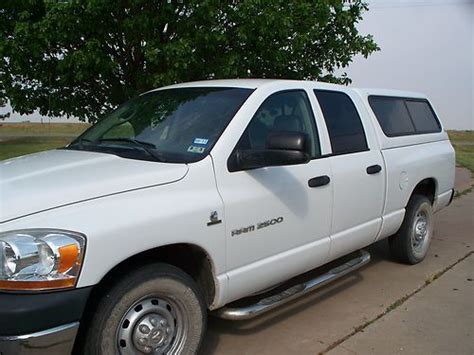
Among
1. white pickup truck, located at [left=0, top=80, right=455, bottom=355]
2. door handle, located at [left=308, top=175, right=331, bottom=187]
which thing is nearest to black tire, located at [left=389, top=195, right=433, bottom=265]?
white pickup truck, located at [left=0, top=80, right=455, bottom=355]

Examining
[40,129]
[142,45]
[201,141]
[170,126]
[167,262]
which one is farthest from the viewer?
[40,129]

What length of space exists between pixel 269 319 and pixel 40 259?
2.19 metres

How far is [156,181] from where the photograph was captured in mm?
3014

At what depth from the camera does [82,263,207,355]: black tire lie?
270cm

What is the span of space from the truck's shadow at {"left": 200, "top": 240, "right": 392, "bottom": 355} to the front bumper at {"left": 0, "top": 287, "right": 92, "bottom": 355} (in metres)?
1.38

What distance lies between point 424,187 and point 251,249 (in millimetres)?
3130

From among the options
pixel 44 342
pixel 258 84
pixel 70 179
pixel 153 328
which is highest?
pixel 258 84

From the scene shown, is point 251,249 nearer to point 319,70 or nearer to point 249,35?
point 249,35

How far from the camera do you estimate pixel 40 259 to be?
249 cm

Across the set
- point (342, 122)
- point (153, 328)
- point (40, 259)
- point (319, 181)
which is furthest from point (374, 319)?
point (40, 259)

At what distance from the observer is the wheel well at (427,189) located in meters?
5.67

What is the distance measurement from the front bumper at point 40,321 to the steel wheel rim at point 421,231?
4.04 metres

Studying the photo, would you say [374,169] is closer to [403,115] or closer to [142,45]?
[403,115]

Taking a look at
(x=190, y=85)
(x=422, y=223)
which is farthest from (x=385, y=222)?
(x=190, y=85)
